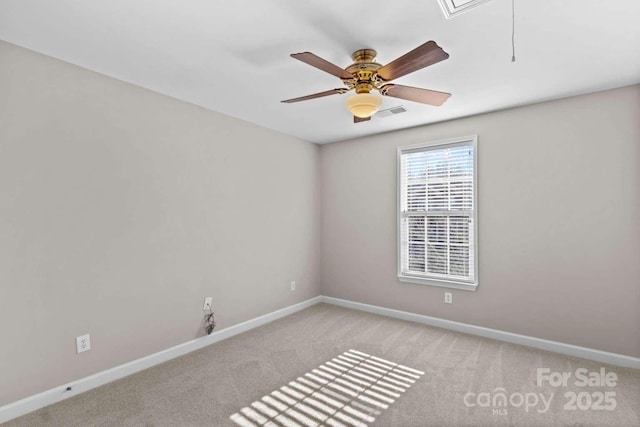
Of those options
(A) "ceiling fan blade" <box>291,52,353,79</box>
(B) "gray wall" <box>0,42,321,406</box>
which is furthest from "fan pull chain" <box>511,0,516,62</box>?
(B) "gray wall" <box>0,42,321,406</box>

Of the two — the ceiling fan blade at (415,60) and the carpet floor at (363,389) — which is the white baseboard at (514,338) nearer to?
the carpet floor at (363,389)

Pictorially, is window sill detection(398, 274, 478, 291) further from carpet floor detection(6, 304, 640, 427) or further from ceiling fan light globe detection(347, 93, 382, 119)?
ceiling fan light globe detection(347, 93, 382, 119)

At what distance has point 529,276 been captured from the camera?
124 inches

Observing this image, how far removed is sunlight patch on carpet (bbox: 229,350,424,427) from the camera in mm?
2062

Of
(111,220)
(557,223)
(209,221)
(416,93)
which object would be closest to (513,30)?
(416,93)

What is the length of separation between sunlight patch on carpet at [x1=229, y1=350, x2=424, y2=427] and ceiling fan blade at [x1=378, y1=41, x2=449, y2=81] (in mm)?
2184

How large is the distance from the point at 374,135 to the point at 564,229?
7.72ft

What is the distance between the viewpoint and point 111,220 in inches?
100

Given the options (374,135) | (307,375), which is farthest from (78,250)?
(374,135)

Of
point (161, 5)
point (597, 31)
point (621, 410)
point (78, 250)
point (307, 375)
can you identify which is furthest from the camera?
point (307, 375)

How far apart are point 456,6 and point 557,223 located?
2.37m

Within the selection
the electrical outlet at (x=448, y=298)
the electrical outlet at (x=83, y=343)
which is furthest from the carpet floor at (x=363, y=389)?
the electrical outlet at (x=448, y=298)

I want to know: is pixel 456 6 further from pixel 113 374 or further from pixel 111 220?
pixel 113 374

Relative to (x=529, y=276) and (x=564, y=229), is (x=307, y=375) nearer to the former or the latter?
(x=529, y=276)
